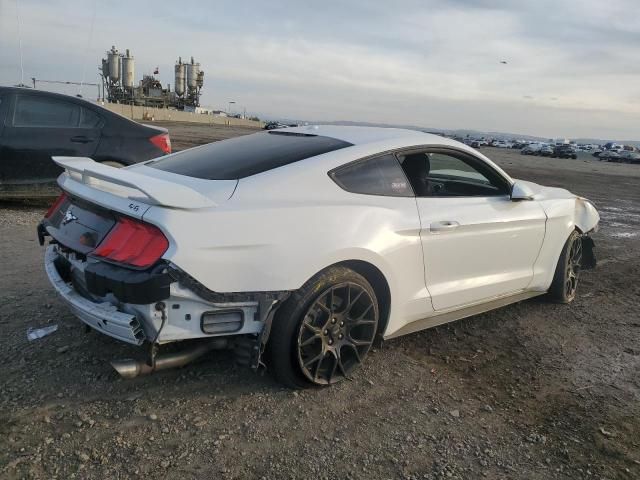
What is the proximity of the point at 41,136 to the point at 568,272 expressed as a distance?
615cm

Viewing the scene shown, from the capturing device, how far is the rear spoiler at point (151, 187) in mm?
2588

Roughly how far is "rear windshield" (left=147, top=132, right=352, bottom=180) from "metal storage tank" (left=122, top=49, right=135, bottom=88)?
2495 inches

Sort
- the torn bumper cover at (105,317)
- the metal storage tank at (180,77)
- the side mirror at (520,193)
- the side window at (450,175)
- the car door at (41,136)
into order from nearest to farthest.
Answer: the torn bumper cover at (105,317) → the side window at (450,175) → the side mirror at (520,193) → the car door at (41,136) → the metal storage tank at (180,77)

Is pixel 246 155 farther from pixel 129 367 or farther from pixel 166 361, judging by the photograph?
pixel 129 367

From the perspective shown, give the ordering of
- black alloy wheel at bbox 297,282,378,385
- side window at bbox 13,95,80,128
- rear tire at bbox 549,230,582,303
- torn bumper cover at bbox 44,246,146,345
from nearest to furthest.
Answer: torn bumper cover at bbox 44,246,146,345 → black alloy wheel at bbox 297,282,378,385 → rear tire at bbox 549,230,582,303 → side window at bbox 13,95,80,128

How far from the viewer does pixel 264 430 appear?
9.02 feet

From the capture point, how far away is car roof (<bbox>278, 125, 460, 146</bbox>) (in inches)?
141

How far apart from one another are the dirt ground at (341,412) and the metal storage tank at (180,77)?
70.6 metres

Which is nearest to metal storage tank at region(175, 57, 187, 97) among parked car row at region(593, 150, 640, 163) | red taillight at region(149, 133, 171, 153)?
parked car row at region(593, 150, 640, 163)

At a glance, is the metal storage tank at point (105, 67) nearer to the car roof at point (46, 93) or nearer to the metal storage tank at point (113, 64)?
the metal storage tank at point (113, 64)

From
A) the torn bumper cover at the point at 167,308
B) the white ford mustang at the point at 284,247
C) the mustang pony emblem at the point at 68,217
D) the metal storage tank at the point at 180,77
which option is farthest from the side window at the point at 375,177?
the metal storage tank at the point at 180,77

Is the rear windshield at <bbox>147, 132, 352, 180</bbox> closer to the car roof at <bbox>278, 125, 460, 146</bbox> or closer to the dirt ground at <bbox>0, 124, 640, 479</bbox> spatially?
the car roof at <bbox>278, 125, 460, 146</bbox>

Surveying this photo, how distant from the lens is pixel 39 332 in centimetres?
361

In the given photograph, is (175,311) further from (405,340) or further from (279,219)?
(405,340)
